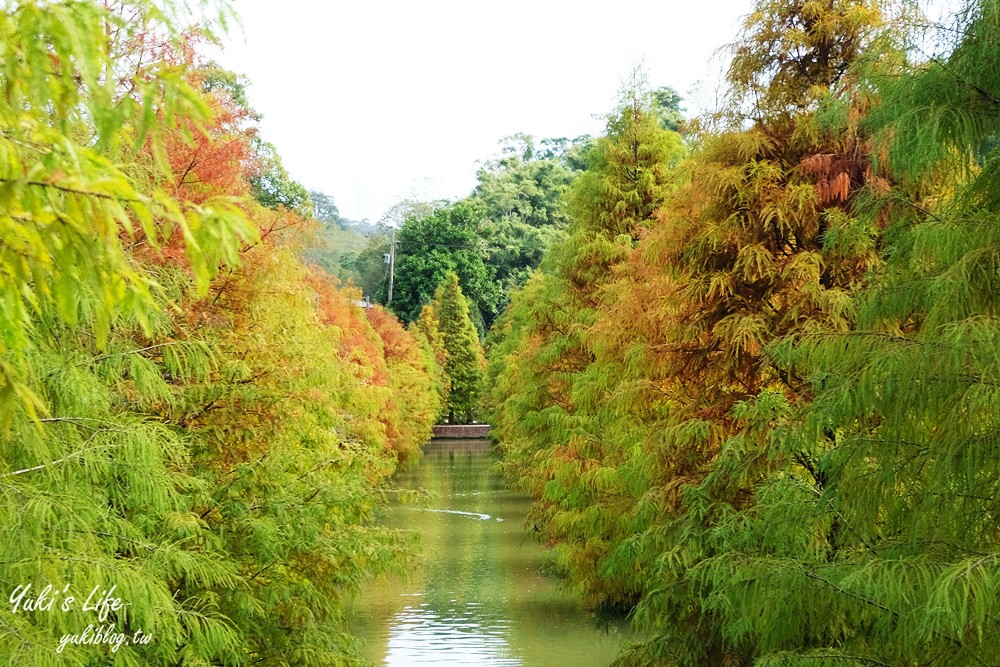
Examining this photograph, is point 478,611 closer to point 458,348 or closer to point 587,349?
point 587,349

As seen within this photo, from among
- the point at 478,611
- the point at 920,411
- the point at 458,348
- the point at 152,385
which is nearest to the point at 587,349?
the point at 478,611

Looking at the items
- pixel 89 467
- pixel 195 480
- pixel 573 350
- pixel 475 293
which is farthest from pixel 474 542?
pixel 475 293

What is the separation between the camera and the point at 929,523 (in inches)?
193

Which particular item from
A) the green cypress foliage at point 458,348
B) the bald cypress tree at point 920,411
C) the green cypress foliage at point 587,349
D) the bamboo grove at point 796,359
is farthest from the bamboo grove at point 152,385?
the green cypress foliage at point 458,348

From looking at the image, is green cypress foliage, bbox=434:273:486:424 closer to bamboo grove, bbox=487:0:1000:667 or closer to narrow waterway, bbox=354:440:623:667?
narrow waterway, bbox=354:440:623:667

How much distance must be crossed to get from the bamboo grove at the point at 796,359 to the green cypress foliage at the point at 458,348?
39.5 meters

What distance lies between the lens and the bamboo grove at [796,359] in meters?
4.75

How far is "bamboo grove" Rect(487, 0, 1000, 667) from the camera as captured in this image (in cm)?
475

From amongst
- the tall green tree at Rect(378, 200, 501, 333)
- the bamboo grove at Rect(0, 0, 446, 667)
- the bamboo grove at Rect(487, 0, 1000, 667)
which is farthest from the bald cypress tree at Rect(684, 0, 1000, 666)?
the tall green tree at Rect(378, 200, 501, 333)

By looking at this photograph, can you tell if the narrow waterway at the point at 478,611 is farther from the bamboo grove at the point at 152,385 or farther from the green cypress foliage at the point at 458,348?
the green cypress foliage at the point at 458,348

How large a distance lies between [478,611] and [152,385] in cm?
1074

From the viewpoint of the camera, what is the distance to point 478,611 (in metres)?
16.5

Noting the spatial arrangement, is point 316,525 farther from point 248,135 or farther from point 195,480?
point 248,135

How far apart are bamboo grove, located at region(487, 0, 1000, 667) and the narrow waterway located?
2.87ft
